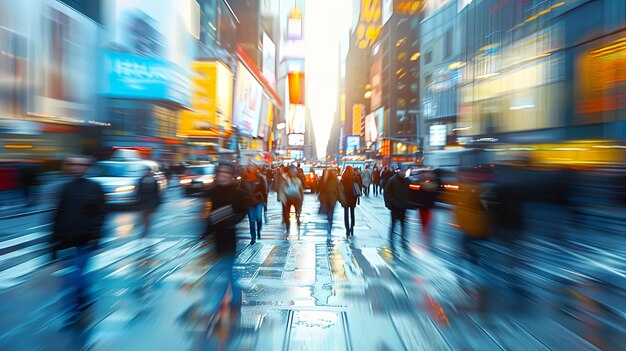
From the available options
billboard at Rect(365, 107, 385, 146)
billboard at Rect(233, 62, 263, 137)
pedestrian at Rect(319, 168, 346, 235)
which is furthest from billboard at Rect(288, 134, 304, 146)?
pedestrian at Rect(319, 168, 346, 235)

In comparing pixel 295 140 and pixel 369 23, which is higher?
pixel 369 23

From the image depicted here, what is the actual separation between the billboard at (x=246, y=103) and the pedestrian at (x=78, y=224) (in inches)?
2956

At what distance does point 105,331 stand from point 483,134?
42298 mm

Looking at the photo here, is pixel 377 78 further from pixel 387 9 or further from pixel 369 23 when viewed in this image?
pixel 369 23

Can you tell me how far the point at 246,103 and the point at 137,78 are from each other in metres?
22.5

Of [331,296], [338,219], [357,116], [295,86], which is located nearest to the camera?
[331,296]

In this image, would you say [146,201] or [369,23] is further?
[369,23]

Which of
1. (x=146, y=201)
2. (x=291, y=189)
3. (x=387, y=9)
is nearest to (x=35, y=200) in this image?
(x=146, y=201)

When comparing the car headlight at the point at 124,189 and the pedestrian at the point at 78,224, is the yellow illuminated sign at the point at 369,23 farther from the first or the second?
the pedestrian at the point at 78,224

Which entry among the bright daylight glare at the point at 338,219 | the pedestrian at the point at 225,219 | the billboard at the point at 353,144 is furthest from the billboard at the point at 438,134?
the billboard at the point at 353,144

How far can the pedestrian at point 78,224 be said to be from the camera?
21.2ft

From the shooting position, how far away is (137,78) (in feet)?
224

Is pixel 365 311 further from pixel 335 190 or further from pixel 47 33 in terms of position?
pixel 47 33

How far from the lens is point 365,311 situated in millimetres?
6480
